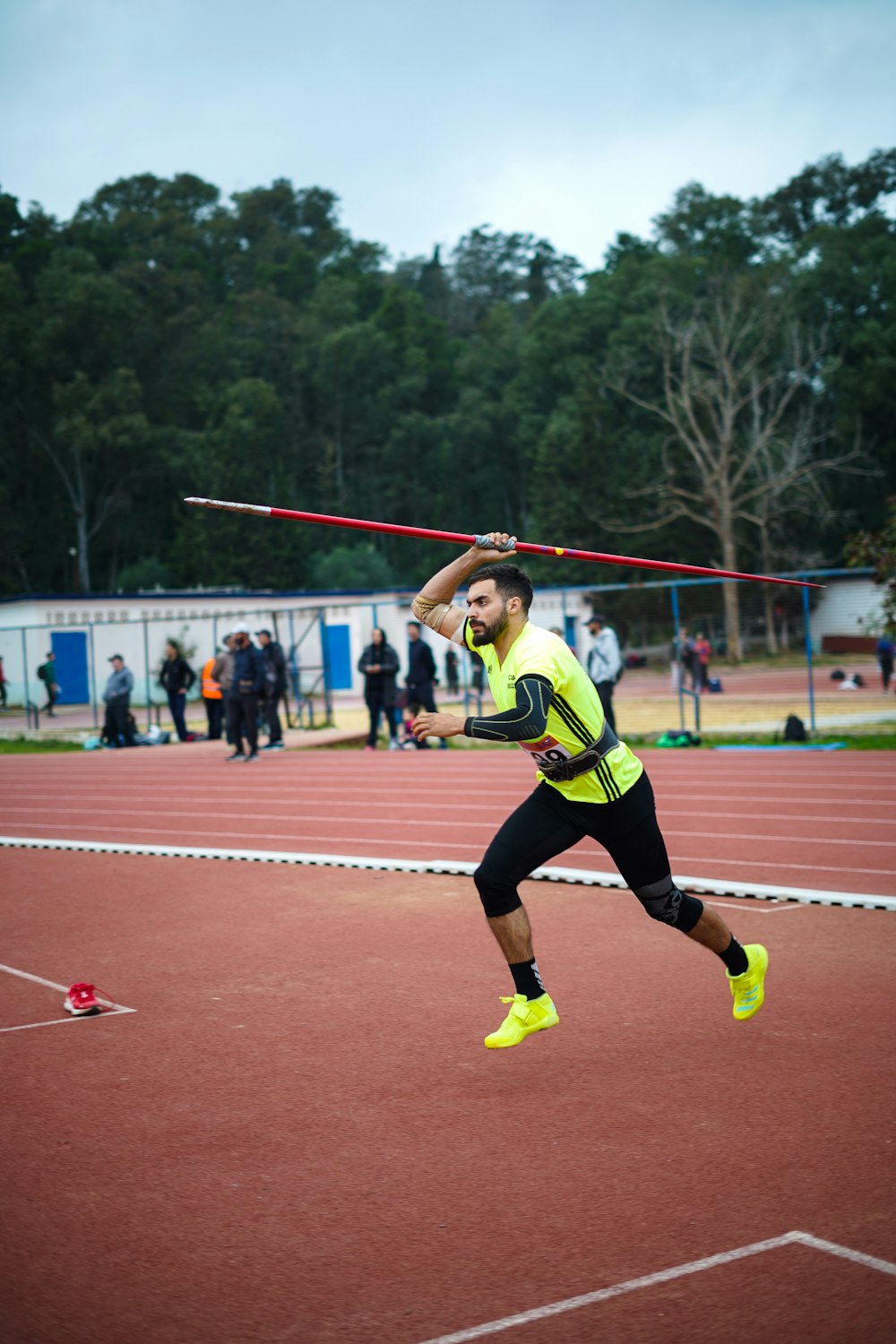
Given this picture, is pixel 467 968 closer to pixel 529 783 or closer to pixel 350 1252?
pixel 350 1252

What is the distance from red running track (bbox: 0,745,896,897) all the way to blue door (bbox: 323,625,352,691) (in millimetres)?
21568

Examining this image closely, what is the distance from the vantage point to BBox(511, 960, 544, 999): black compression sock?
514 centimetres

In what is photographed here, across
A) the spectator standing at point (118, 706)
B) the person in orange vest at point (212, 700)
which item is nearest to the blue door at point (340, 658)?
the person in orange vest at point (212, 700)

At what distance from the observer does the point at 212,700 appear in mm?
22891

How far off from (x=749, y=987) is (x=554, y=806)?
1.07 meters

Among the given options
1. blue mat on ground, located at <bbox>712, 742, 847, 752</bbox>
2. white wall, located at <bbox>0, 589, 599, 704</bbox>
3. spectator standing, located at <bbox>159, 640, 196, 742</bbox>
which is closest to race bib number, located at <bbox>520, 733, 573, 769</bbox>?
blue mat on ground, located at <bbox>712, 742, 847, 752</bbox>

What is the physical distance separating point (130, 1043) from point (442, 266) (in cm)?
10551

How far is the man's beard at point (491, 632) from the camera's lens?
5008 millimetres

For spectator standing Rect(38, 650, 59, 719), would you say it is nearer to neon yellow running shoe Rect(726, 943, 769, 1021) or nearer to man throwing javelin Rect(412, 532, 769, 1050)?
man throwing javelin Rect(412, 532, 769, 1050)

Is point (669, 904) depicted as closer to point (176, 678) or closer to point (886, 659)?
point (176, 678)

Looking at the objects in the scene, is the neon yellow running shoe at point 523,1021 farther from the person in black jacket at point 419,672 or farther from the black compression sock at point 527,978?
the person in black jacket at point 419,672

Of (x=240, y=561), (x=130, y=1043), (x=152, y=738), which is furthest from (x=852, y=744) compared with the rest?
(x=240, y=561)

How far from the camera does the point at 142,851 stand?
35.8 feet

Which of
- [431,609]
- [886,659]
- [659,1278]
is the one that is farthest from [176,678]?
[659,1278]
